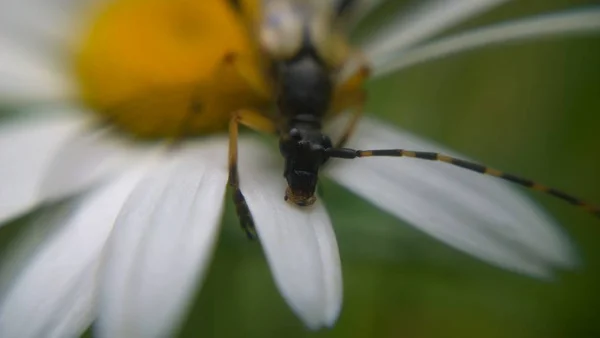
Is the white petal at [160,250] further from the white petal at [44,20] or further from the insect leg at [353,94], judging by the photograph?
the white petal at [44,20]

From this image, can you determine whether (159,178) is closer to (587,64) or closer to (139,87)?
(139,87)

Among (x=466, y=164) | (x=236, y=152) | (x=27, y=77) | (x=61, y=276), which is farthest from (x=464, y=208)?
(x=27, y=77)

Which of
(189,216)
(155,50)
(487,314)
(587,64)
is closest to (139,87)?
(155,50)

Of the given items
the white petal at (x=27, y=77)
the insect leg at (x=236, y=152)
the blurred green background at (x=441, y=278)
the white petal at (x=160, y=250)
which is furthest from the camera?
the white petal at (x=27, y=77)

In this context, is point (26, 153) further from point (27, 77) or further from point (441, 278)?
point (441, 278)

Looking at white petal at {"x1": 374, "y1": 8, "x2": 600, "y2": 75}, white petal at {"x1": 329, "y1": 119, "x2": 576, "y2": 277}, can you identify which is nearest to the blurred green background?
white petal at {"x1": 329, "y1": 119, "x2": 576, "y2": 277}

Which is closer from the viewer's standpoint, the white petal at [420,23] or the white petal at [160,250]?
the white petal at [160,250]

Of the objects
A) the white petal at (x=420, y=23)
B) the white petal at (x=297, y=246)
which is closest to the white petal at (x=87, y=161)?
the white petal at (x=297, y=246)

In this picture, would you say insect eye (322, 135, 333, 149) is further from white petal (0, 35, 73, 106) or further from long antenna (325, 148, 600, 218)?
white petal (0, 35, 73, 106)
